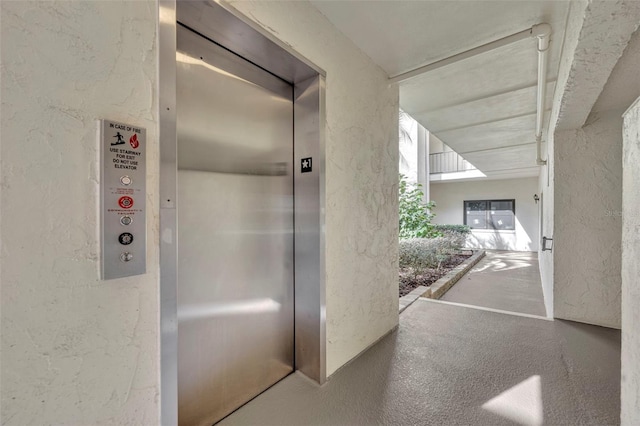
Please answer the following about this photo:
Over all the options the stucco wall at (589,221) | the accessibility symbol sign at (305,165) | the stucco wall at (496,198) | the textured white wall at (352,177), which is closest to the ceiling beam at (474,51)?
the textured white wall at (352,177)

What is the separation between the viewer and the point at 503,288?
4.68 m

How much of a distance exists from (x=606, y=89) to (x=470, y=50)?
3.77ft

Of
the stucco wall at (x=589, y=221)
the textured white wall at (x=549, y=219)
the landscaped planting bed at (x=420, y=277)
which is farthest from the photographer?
the landscaped planting bed at (x=420, y=277)

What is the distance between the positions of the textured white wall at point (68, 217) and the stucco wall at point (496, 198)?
10.7 m

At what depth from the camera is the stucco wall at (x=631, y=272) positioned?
1.00 meters

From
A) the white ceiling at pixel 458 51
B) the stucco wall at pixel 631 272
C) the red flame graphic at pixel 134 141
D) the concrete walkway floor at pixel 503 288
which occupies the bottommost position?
the concrete walkway floor at pixel 503 288

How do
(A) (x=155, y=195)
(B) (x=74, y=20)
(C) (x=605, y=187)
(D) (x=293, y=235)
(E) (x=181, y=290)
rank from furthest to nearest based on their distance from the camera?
1. (C) (x=605, y=187)
2. (D) (x=293, y=235)
3. (E) (x=181, y=290)
4. (A) (x=155, y=195)
5. (B) (x=74, y=20)

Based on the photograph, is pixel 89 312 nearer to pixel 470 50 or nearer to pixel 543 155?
pixel 470 50

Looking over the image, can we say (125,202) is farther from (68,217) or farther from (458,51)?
(458,51)

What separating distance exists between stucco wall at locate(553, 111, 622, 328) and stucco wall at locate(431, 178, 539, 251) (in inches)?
283

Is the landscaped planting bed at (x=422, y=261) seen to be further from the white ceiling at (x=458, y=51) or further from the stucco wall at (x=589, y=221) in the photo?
the white ceiling at (x=458, y=51)

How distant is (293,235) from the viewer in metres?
1.94

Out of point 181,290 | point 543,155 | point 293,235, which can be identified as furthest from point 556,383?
point 543,155

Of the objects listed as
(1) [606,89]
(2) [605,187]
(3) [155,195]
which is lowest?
(3) [155,195]
